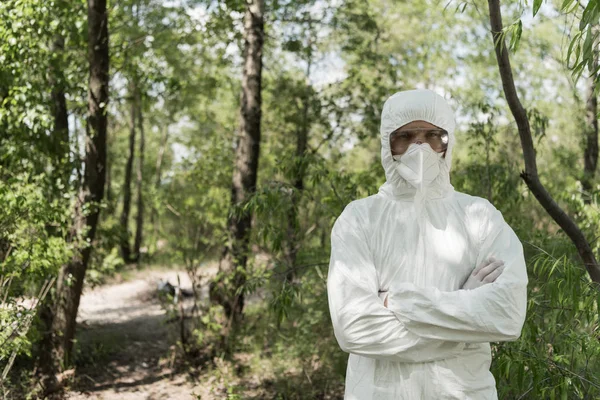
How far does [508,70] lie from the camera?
142 inches

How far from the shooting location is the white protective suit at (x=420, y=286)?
2266 mm

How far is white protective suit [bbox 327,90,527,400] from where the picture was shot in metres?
2.27

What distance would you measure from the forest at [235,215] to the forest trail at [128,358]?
0.15 ft

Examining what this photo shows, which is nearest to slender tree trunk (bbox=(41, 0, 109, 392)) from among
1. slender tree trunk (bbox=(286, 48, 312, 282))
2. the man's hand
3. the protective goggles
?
slender tree trunk (bbox=(286, 48, 312, 282))

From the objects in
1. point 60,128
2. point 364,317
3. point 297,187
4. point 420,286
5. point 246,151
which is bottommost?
point 364,317

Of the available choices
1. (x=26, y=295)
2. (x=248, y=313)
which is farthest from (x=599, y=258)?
(x=248, y=313)

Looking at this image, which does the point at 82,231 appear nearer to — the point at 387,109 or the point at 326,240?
the point at 326,240

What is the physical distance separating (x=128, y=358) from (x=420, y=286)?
7753mm

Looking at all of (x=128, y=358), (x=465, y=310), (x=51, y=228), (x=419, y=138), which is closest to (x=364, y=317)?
(x=465, y=310)

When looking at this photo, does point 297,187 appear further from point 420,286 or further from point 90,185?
point 420,286

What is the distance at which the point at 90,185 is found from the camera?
726 centimetres

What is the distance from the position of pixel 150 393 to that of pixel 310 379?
6.31ft

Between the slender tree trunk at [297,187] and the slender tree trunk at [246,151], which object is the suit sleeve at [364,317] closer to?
the slender tree trunk at [297,187]

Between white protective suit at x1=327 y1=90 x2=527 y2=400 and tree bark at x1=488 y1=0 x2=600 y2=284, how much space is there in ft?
3.80
